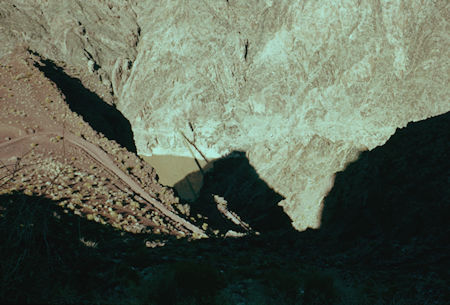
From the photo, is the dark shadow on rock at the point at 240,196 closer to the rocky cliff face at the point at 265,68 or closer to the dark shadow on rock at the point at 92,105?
the rocky cliff face at the point at 265,68

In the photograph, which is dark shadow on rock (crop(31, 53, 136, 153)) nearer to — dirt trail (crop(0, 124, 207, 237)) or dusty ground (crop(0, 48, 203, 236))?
dusty ground (crop(0, 48, 203, 236))

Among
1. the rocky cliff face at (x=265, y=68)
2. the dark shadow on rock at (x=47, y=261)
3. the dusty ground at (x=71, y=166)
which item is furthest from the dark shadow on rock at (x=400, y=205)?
the dark shadow on rock at (x=47, y=261)

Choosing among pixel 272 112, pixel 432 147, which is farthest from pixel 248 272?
pixel 272 112

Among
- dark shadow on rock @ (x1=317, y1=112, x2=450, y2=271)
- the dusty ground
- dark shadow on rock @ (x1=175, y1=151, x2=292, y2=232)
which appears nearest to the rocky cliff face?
dark shadow on rock @ (x1=175, y1=151, x2=292, y2=232)

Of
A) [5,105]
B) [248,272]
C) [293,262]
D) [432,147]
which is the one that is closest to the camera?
[248,272]

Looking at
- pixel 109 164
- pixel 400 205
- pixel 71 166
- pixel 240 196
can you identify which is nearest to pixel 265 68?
pixel 240 196

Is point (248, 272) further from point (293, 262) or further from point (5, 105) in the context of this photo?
point (5, 105)

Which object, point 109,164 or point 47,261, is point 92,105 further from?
point 47,261
